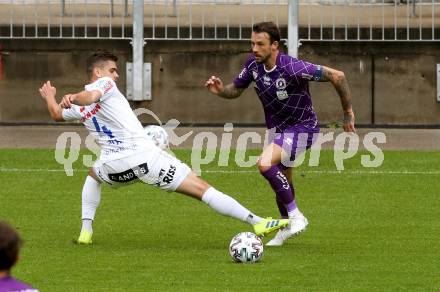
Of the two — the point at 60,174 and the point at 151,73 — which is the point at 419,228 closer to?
the point at 60,174

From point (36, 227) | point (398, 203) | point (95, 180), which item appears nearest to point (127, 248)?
point (95, 180)

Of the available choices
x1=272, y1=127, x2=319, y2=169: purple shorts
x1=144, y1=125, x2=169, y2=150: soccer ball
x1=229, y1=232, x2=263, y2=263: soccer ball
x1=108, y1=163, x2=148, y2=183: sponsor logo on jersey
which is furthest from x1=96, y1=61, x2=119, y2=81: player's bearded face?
x1=229, y1=232, x2=263, y2=263: soccer ball

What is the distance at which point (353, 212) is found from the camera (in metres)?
13.2

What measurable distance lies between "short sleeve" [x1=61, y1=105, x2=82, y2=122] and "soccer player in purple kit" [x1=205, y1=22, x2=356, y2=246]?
1.09 m

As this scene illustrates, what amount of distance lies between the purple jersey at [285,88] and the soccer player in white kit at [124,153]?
3.02 ft

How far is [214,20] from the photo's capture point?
67.6ft

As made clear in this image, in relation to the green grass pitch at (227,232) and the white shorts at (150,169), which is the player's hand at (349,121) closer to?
the green grass pitch at (227,232)

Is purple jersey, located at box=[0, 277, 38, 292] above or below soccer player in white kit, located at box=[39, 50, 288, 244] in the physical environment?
below

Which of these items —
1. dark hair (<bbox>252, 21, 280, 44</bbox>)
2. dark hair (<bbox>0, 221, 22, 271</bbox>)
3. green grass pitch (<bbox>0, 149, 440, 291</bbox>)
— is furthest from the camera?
dark hair (<bbox>252, 21, 280, 44</bbox>)

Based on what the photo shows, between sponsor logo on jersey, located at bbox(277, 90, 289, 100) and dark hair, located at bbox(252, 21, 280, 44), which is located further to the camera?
sponsor logo on jersey, located at bbox(277, 90, 289, 100)

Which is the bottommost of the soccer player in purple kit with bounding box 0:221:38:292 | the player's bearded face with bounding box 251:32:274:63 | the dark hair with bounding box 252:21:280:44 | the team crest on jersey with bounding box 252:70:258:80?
the soccer player in purple kit with bounding box 0:221:38:292

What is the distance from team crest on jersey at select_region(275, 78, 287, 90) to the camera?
11180 millimetres

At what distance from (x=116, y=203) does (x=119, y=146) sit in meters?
3.00

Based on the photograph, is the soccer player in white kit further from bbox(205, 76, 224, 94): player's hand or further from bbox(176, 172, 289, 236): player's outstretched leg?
bbox(205, 76, 224, 94): player's hand
